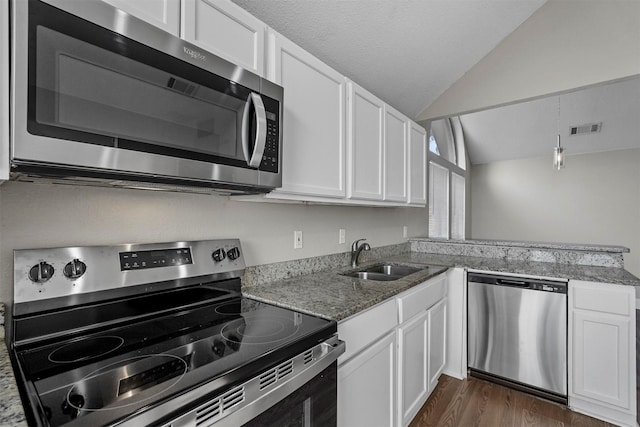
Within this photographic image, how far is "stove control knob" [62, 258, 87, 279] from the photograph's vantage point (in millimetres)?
998

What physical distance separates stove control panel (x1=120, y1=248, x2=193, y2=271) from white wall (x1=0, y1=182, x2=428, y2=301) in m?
0.07

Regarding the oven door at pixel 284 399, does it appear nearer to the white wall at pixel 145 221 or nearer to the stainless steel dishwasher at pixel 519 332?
the white wall at pixel 145 221

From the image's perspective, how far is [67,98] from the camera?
75 cm

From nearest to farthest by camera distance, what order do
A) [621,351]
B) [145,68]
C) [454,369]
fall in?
[145,68] → [621,351] → [454,369]

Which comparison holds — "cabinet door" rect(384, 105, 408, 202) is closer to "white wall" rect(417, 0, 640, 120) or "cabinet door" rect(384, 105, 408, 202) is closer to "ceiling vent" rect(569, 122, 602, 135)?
"white wall" rect(417, 0, 640, 120)

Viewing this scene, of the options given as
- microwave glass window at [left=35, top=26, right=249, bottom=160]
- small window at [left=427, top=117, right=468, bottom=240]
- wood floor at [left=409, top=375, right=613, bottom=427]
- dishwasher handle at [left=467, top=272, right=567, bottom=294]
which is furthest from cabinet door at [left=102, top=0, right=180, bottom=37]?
small window at [left=427, top=117, right=468, bottom=240]

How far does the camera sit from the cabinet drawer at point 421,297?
1718 millimetres

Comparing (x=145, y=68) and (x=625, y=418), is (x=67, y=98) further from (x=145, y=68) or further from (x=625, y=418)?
(x=625, y=418)

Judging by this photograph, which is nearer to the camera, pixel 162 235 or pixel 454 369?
pixel 162 235

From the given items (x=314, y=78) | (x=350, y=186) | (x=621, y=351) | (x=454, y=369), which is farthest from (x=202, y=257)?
(x=621, y=351)

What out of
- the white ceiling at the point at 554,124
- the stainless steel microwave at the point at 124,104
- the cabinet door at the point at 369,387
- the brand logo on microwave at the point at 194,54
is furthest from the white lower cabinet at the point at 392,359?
the white ceiling at the point at 554,124

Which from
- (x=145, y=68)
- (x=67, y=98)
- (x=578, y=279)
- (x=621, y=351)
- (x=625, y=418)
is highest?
(x=145, y=68)

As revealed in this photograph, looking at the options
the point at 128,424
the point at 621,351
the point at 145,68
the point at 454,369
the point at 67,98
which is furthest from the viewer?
the point at 454,369

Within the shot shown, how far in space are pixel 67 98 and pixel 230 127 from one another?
47 cm
